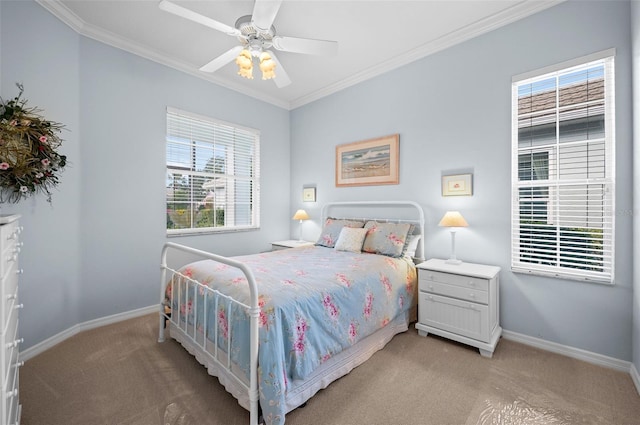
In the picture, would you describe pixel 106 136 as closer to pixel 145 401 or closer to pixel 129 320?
pixel 129 320

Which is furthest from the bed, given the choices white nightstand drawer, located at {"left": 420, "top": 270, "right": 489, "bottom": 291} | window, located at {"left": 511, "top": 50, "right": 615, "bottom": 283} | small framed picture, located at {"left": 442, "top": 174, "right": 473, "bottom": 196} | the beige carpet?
window, located at {"left": 511, "top": 50, "right": 615, "bottom": 283}

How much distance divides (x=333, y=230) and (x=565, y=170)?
93.4 inches

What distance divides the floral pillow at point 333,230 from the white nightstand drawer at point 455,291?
117cm

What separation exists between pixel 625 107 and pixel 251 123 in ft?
13.1

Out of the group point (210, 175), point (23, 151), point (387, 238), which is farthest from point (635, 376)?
point (23, 151)

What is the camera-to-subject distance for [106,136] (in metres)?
2.96

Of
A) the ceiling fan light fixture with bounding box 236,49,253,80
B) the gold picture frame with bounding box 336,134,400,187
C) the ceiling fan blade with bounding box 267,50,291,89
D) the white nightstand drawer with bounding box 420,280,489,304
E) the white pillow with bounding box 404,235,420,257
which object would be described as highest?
the ceiling fan blade with bounding box 267,50,291,89

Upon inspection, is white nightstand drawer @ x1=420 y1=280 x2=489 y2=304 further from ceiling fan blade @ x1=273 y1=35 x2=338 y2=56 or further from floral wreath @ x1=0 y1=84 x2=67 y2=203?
floral wreath @ x1=0 y1=84 x2=67 y2=203

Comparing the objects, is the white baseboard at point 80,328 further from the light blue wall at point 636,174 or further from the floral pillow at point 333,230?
the light blue wall at point 636,174

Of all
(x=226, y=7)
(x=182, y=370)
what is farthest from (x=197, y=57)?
(x=182, y=370)

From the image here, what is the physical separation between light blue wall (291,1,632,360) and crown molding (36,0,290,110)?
71.9 inches

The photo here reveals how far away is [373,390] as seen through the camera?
1.94 meters

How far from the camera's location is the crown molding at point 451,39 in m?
2.50

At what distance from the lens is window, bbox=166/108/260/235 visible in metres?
3.56
